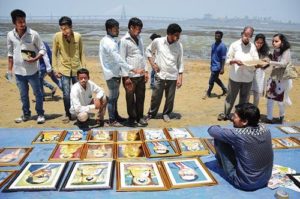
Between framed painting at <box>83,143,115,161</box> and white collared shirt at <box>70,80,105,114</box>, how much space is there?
883 millimetres

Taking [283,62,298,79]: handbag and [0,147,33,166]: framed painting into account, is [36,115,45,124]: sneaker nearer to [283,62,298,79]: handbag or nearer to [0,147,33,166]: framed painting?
[0,147,33,166]: framed painting

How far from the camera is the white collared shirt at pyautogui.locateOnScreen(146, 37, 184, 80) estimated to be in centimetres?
571

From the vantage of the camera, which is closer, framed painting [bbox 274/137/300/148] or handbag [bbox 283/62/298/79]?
framed painting [bbox 274/137/300/148]

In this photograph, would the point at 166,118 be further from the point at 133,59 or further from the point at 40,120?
the point at 40,120

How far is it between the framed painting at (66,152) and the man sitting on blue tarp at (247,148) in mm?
1934

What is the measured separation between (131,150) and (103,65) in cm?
172

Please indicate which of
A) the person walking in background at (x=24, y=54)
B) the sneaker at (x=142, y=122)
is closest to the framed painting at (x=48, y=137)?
the person walking in background at (x=24, y=54)

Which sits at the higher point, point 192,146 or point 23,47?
point 23,47

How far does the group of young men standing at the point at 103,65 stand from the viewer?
202 inches

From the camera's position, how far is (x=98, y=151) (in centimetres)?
430

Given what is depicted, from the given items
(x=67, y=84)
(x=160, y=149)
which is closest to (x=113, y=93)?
(x=67, y=84)

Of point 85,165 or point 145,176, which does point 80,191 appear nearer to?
point 85,165

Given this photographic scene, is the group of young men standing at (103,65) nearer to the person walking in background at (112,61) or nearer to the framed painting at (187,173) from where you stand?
the person walking in background at (112,61)

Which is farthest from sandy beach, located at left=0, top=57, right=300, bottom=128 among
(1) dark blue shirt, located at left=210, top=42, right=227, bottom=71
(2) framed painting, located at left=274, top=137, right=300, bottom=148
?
(2) framed painting, located at left=274, top=137, right=300, bottom=148
